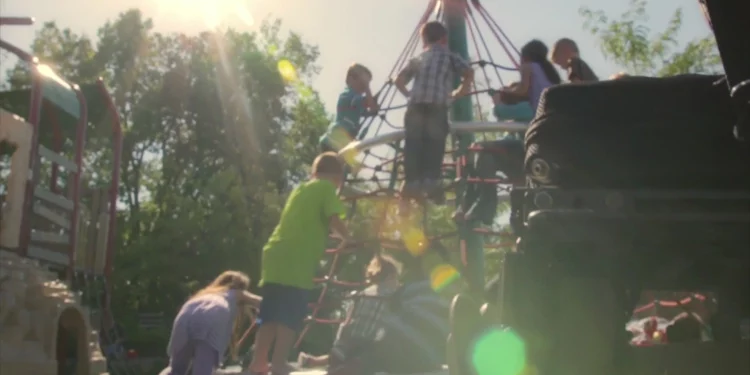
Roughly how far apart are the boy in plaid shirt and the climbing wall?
3.53 m

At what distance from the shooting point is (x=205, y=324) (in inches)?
234

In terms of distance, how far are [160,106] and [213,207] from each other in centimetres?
634

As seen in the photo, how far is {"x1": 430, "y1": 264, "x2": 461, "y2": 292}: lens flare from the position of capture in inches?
268

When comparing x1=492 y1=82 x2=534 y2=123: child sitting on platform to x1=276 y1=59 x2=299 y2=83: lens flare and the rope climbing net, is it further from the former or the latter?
x1=276 y1=59 x2=299 y2=83: lens flare

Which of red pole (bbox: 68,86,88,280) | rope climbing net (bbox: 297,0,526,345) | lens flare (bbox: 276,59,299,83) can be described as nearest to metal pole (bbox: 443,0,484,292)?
rope climbing net (bbox: 297,0,526,345)

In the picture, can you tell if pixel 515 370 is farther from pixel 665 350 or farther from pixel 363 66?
pixel 363 66

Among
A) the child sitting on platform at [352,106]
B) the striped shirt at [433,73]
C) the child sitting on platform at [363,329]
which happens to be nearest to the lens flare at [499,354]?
the child sitting on platform at [363,329]

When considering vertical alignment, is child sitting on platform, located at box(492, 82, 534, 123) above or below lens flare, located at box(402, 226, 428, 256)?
above

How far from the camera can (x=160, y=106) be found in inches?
1405

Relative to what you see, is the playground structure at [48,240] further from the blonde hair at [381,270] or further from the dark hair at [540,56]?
the dark hair at [540,56]

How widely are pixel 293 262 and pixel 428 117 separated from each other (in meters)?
1.73

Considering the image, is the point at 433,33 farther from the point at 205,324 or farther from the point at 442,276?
the point at 205,324

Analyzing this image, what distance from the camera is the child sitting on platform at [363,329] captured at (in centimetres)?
587

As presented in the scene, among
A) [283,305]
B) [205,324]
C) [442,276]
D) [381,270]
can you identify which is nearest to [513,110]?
[442,276]
